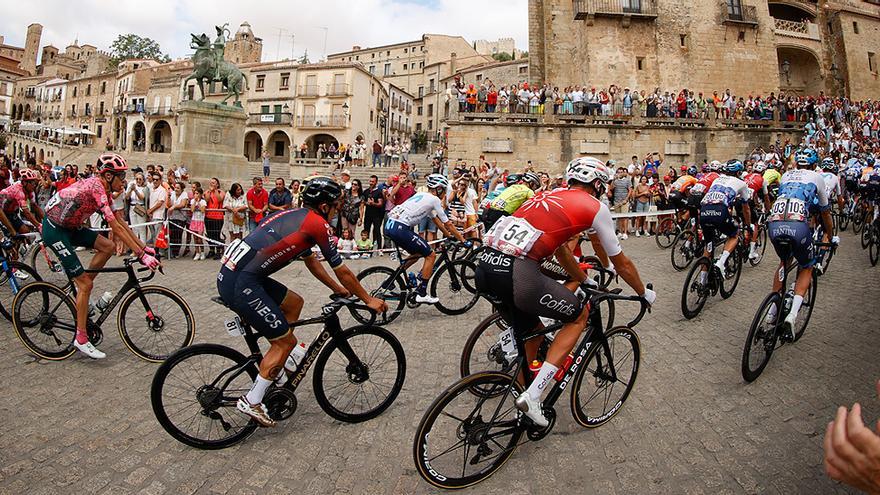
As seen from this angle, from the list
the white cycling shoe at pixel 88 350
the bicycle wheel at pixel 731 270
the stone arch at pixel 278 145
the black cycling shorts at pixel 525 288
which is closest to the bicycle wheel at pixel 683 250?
the bicycle wheel at pixel 731 270

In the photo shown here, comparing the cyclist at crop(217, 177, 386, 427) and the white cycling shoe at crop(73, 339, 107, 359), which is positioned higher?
the cyclist at crop(217, 177, 386, 427)

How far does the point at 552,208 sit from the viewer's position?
12.4 feet

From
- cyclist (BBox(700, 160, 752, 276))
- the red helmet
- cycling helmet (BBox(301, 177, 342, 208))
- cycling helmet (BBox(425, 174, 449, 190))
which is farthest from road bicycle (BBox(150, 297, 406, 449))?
cyclist (BBox(700, 160, 752, 276))

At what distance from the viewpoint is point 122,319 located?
5.55 metres

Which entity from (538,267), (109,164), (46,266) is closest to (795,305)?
(538,267)

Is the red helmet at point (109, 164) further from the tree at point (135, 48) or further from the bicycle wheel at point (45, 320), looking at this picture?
the tree at point (135, 48)

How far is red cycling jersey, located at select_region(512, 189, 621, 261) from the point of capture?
3.68 meters

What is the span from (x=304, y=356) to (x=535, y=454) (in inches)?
77.5

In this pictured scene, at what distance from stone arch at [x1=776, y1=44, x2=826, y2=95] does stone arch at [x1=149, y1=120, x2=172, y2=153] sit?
60054 millimetres

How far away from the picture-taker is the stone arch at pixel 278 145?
175ft

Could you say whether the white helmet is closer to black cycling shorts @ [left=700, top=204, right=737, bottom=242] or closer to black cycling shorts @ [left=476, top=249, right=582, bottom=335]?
black cycling shorts @ [left=476, top=249, right=582, bottom=335]

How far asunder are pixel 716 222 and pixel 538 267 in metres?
5.33

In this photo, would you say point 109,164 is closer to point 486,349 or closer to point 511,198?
point 486,349

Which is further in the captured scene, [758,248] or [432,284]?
[758,248]
